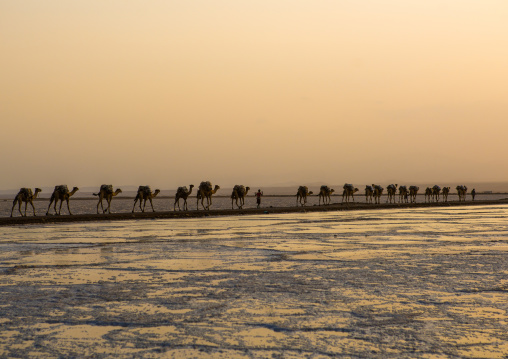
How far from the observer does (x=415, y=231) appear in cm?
2634

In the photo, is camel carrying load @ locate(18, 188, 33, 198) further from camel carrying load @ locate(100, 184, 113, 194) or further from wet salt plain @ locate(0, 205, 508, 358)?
wet salt plain @ locate(0, 205, 508, 358)

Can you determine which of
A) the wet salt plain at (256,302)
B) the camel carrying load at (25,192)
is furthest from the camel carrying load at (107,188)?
the wet salt plain at (256,302)

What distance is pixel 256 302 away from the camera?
10.2m

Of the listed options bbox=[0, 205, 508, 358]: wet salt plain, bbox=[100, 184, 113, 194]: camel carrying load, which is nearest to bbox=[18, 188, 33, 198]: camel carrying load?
bbox=[100, 184, 113, 194]: camel carrying load

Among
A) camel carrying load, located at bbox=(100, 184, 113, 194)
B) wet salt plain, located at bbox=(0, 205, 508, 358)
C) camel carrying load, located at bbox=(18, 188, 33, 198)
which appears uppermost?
camel carrying load, located at bbox=(100, 184, 113, 194)

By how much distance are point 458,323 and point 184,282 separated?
18.3 feet

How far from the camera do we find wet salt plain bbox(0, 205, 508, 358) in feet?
24.7

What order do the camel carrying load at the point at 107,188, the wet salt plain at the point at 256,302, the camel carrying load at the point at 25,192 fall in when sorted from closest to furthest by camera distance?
the wet salt plain at the point at 256,302 < the camel carrying load at the point at 25,192 < the camel carrying load at the point at 107,188

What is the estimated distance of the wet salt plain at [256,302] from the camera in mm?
7523

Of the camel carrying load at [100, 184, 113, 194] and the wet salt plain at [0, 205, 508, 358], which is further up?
the camel carrying load at [100, 184, 113, 194]

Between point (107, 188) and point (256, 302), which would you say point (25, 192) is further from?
point (256, 302)

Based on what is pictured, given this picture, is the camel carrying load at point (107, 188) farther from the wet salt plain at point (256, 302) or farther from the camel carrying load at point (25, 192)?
the wet salt plain at point (256, 302)

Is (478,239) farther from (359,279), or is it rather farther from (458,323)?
(458,323)

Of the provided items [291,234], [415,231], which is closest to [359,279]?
[291,234]
